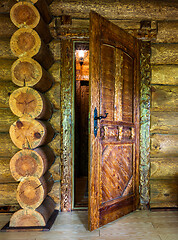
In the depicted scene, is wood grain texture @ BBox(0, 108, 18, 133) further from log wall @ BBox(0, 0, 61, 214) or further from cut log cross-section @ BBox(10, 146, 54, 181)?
cut log cross-section @ BBox(10, 146, 54, 181)

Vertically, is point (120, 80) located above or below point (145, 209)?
A: above

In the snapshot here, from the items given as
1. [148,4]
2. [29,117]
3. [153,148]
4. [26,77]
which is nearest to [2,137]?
[29,117]

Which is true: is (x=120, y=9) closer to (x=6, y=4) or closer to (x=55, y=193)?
(x=6, y=4)

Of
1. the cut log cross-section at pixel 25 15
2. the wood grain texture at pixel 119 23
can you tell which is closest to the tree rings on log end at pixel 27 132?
the cut log cross-section at pixel 25 15

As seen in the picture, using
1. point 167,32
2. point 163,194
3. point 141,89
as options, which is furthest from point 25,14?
point 163,194

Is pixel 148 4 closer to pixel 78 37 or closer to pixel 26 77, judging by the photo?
pixel 78 37

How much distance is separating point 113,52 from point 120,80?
331 millimetres

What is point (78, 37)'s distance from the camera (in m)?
2.33

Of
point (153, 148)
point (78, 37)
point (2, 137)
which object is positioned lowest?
point (153, 148)

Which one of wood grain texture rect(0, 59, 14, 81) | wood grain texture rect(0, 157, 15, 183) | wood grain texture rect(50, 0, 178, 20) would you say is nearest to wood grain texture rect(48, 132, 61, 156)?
wood grain texture rect(0, 157, 15, 183)

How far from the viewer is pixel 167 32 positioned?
2.41 m

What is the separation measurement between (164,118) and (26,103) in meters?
1.80

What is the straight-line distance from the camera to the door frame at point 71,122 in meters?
2.30

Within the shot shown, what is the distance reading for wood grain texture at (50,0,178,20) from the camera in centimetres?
230
